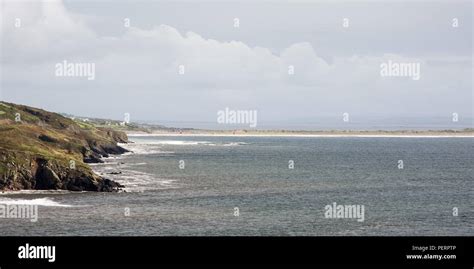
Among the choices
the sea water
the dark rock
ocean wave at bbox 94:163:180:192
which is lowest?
the sea water

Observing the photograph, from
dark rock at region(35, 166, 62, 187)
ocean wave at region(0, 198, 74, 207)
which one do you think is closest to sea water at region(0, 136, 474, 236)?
ocean wave at region(0, 198, 74, 207)

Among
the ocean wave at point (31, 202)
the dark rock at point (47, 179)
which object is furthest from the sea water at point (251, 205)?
the dark rock at point (47, 179)

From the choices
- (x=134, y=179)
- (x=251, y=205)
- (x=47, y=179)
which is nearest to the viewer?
(x=251, y=205)

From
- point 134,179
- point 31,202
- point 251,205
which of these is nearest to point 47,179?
point 31,202

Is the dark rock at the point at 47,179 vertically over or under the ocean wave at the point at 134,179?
over

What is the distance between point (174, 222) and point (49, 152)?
4145cm

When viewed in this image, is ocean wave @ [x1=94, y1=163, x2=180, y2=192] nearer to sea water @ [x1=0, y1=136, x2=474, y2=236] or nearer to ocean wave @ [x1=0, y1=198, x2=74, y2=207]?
sea water @ [x1=0, y1=136, x2=474, y2=236]

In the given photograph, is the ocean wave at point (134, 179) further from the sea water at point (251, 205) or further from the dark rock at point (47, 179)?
the dark rock at point (47, 179)

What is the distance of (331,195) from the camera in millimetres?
100312

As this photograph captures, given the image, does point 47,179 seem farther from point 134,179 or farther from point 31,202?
point 134,179

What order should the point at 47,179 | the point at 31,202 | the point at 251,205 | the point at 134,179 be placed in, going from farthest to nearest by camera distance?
the point at 134,179 < the point at 47,179 < the point at 251,205 < the point at 31,202
